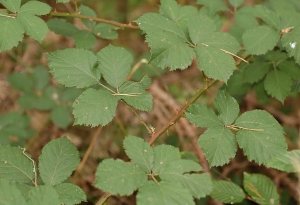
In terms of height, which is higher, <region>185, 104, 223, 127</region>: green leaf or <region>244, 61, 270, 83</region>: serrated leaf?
<region>185, 104, 223, 127</region>: green leaf

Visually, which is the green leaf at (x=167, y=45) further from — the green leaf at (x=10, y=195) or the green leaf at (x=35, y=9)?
the green leaf at (x=10, y=195)

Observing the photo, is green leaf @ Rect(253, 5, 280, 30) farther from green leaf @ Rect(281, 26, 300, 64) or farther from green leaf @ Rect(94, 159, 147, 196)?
green leaf @ Rect(94, 159, 147, 196)

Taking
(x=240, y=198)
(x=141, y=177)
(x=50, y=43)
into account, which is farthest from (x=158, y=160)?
(x=50, y=43)

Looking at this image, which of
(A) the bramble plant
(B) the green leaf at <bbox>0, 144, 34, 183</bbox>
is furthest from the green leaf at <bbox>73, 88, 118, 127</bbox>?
(B) the green leaf at <bbox>0, 144, 34, 183</bbox>

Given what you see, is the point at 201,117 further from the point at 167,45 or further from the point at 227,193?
the point at 227,193

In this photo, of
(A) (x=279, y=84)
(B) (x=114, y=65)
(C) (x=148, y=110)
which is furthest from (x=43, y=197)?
(A) (x=279, y=84)

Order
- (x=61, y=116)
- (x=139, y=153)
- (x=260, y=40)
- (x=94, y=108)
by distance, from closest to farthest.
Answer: (x=139, y=153) < (x=94, y=108) < (x=260, y=40) < (x=61, y=116)

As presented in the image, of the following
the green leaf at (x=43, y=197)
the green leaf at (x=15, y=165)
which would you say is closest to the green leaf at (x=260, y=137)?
the green leaf at (x=43, y=197)
